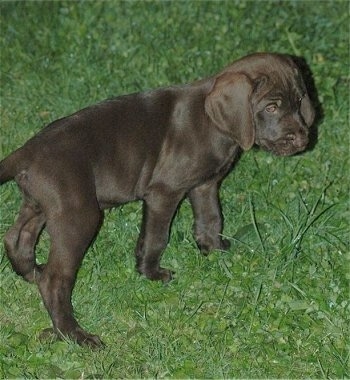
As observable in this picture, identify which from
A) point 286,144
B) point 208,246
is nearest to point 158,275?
point 208,246

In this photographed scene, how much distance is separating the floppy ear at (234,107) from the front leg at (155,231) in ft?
1.74

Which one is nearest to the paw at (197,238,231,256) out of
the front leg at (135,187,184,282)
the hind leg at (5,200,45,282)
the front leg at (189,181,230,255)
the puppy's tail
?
the front leg at (189,181,230,255)

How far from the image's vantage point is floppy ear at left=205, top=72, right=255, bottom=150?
222 inches

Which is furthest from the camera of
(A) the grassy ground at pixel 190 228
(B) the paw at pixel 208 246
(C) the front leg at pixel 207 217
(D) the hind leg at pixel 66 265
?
(B) the paw at pixel 208 246

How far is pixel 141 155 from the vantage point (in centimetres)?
579

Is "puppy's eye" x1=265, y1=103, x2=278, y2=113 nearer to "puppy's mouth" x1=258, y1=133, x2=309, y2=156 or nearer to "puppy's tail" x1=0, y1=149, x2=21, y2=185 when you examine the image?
"puppy's mouth" x1=258, y1=133, x2=309, y2=156

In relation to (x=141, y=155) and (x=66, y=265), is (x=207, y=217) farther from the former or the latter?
(x=66, y=265)

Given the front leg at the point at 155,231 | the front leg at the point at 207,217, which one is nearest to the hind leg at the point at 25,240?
the front leg at the point at 155,231

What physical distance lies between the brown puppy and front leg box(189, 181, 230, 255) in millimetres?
165

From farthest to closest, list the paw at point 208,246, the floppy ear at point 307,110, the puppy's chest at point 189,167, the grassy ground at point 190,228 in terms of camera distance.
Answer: the paw at point 208,246, the floppy ear at point 307,110, the puppy's chest at point 189,167, the grassy ground at point 190,228

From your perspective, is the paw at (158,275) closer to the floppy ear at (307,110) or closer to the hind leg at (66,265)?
the hind leg at (66,265)

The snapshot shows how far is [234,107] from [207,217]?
97 centimetres

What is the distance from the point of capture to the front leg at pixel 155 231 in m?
5.88

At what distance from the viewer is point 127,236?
647 cm
